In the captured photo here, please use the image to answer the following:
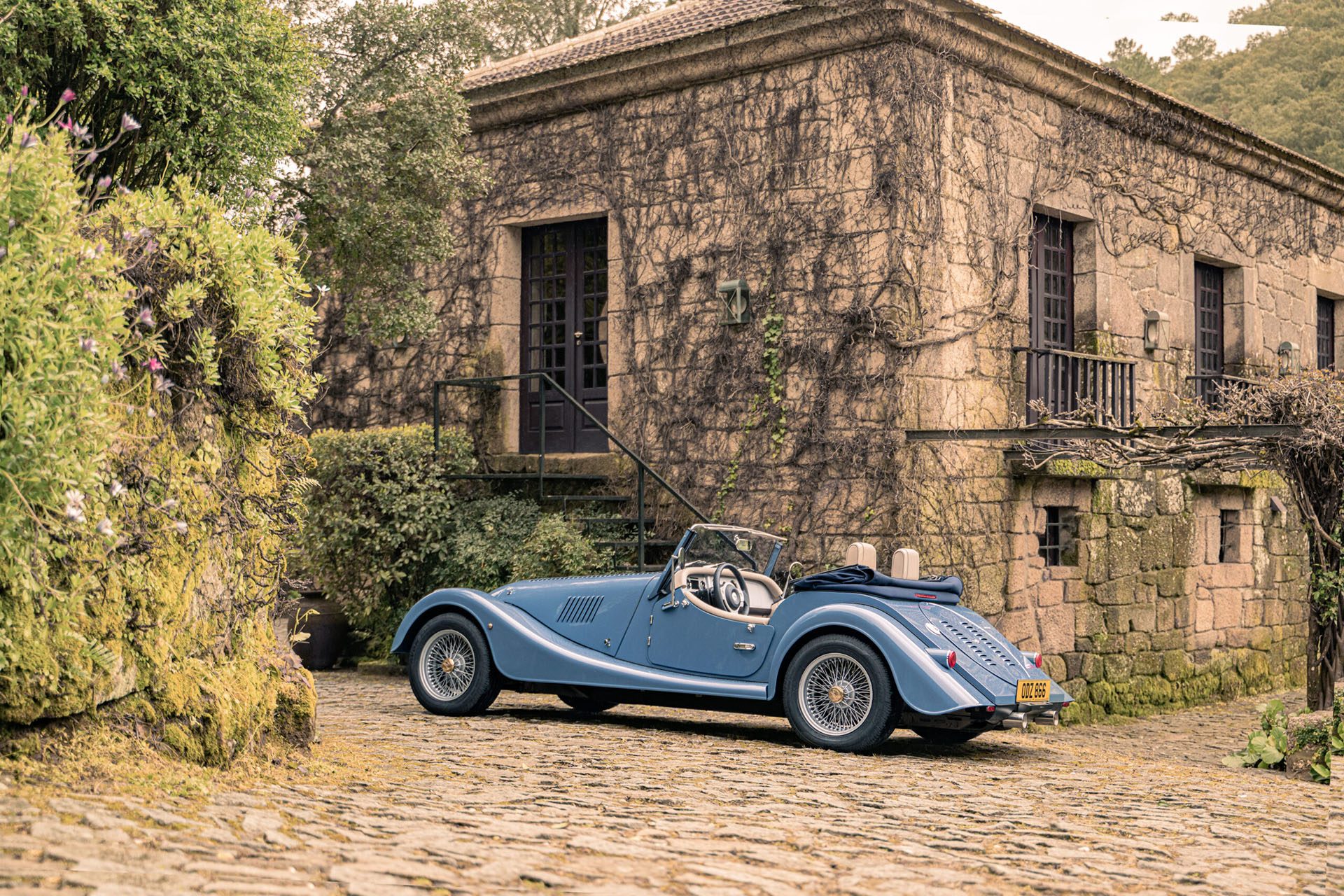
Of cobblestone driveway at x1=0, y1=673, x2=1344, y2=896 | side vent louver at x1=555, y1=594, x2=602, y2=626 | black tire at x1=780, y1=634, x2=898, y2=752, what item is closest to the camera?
cobblestone driveway at x1=0, y1=673, x2=1344, y2=896

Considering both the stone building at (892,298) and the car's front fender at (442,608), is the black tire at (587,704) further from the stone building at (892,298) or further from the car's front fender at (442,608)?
the stone building at (892,298)

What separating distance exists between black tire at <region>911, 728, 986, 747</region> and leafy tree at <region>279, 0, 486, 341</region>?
21.7 feet

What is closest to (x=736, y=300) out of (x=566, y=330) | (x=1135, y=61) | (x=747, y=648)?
(x=566, y=330)

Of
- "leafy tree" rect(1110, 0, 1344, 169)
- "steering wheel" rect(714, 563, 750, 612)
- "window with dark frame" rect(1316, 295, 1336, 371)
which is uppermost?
"leafy tree" rect(1110, 0, 1344, 169)

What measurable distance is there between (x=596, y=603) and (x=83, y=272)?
443 cm

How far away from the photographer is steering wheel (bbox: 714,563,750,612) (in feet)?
26.9

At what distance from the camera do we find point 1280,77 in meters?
26.5

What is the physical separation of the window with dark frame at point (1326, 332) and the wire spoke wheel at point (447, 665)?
12.5 metres

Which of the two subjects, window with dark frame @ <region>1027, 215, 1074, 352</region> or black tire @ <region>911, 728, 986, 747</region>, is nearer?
black tire @ <region>911, 728, 986, 747</region>

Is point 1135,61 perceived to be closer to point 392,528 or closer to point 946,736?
point 392,528

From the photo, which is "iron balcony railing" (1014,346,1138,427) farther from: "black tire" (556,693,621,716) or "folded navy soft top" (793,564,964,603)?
"black tire" (556,693,621,716)

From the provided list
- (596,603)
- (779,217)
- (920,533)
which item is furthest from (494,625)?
(779,217)

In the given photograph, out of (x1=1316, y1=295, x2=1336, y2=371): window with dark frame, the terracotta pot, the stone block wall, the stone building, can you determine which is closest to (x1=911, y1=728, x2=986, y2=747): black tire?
the stone building

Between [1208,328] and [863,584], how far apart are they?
846cm
